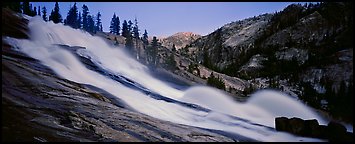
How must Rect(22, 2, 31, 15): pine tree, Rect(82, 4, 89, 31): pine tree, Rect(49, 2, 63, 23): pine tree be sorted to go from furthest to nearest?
Rect(82, 4, 89, 31): pine tree → Rect(49, 2, 63, 23): pine tree → Rect(22, 2, 31, 15): pine tree

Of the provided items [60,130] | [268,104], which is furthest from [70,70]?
[268,104]

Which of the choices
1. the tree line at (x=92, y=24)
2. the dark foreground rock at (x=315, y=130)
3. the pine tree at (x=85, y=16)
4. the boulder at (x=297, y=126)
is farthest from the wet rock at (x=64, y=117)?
the pine tree at (x=85, y=16)

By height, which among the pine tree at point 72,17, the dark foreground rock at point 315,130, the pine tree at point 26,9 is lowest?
the dark foreground rock at point 315,130

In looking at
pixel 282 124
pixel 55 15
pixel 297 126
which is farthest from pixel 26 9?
pixel 297 126

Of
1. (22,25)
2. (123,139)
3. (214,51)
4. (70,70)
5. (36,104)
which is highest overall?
(214,51)

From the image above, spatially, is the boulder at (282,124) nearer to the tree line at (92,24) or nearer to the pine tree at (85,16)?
the tree line at (92,24)

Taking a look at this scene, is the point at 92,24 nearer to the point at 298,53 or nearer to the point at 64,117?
the point at 298,53

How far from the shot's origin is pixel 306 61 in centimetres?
11025

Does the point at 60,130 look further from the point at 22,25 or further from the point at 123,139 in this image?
the point at 22,25

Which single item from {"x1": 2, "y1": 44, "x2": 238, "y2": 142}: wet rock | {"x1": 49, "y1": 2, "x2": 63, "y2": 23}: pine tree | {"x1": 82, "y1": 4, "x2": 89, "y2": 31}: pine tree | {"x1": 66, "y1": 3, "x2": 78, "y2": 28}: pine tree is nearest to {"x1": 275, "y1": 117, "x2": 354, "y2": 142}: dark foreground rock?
{"x1": 2, "y1": 44, "x2": 238, "y2": 142}: wet rock

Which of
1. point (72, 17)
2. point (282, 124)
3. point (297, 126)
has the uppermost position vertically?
point (72, 17)

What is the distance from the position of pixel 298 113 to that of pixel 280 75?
6512cm

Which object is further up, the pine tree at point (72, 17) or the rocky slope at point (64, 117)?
the pine tree at point (72, 17)

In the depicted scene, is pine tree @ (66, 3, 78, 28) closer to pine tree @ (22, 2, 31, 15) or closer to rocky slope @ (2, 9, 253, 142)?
pine tree @ (22, 2, 31, 15)
